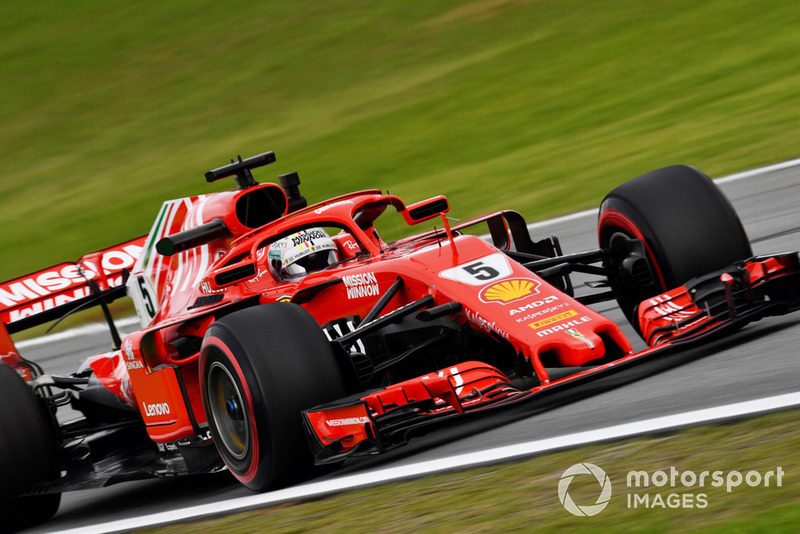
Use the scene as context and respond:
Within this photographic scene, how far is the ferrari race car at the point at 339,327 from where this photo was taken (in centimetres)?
522

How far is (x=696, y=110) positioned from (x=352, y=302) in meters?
10.3

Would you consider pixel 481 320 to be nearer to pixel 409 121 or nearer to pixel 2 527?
pixel 2 527

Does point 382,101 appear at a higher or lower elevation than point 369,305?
higher

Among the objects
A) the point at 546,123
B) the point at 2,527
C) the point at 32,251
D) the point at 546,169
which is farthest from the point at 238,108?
the point at 2,527

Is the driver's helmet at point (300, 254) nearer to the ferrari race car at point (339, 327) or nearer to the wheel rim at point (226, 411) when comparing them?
the ferrari race car at point (339, 327)

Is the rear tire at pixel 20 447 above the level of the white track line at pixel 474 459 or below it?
above

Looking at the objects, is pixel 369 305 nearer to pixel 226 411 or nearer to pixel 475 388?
pixel 226 411

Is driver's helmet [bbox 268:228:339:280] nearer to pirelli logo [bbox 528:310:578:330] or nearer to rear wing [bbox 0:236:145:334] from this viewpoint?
rear wing [bbox 0:236:145:334]

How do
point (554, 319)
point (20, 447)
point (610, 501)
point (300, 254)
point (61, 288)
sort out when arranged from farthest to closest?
A: 1. point (61, 288)
2. point (300, 254)
3. point (20, 447)
4. point (554, 319)
5. point (610, 501)

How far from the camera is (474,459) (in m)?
4.88

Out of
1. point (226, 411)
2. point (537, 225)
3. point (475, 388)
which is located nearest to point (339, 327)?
point (226, 411)

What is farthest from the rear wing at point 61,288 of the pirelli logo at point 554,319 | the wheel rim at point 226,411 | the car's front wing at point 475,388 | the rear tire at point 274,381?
the pirelli logo at point 554,319

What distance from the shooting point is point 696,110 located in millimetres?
15219

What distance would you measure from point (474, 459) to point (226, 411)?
5.10 ft
